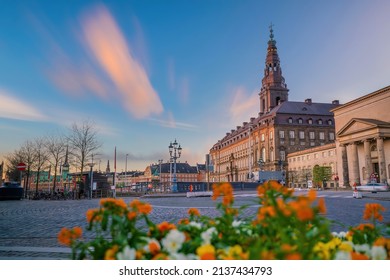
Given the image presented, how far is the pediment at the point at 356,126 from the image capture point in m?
45.9

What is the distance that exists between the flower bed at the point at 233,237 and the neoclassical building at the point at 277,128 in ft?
224

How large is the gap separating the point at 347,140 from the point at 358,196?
98.4 ft

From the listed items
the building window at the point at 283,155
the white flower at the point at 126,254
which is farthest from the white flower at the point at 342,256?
the building window at the point at 283,155

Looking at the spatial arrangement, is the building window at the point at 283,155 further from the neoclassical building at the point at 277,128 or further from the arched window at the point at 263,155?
the arched window at the point at 263,155

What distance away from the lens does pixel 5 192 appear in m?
29.8

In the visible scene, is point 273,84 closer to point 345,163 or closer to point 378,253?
point 345,163

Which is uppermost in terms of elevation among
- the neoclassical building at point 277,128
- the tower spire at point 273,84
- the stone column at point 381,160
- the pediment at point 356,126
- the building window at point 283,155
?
the tower spire at point 273,84

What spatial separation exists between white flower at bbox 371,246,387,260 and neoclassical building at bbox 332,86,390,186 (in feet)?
156

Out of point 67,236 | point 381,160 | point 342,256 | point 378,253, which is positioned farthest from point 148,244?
point 381,160

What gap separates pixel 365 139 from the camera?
47.3m

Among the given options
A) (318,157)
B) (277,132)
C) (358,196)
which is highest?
(277,132)
